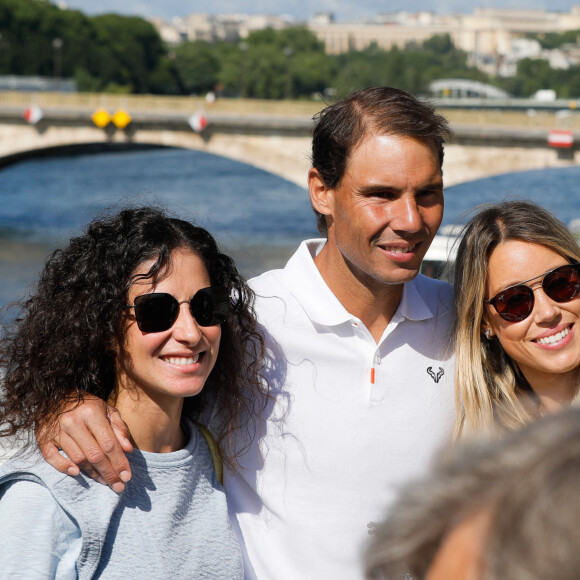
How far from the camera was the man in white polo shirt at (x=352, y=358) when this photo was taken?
2.22 metres

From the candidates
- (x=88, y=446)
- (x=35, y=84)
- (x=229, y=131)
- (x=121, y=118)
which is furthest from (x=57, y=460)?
(x=35, y=84)

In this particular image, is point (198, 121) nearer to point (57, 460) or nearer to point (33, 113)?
point (33, 113)

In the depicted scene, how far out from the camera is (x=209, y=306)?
1999 mm

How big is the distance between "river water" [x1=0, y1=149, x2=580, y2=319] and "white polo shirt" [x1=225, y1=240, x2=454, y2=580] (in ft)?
42.0

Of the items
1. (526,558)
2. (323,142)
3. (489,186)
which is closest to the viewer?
(526,558)

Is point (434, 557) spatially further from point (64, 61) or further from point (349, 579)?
point (64, 61)

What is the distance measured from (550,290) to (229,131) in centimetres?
2362

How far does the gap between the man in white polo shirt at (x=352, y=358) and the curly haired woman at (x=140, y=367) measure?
0.82 ft

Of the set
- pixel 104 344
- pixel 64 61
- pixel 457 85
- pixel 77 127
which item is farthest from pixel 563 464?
pixel 457 85

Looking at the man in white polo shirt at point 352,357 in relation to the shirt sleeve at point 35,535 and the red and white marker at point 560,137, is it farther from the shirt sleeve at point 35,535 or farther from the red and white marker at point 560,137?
the red and white marker at point 560,137

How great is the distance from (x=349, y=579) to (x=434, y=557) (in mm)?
1657

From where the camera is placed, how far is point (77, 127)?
2558 centimetres

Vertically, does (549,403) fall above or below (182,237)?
below

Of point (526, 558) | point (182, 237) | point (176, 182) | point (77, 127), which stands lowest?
point (176, 182)
